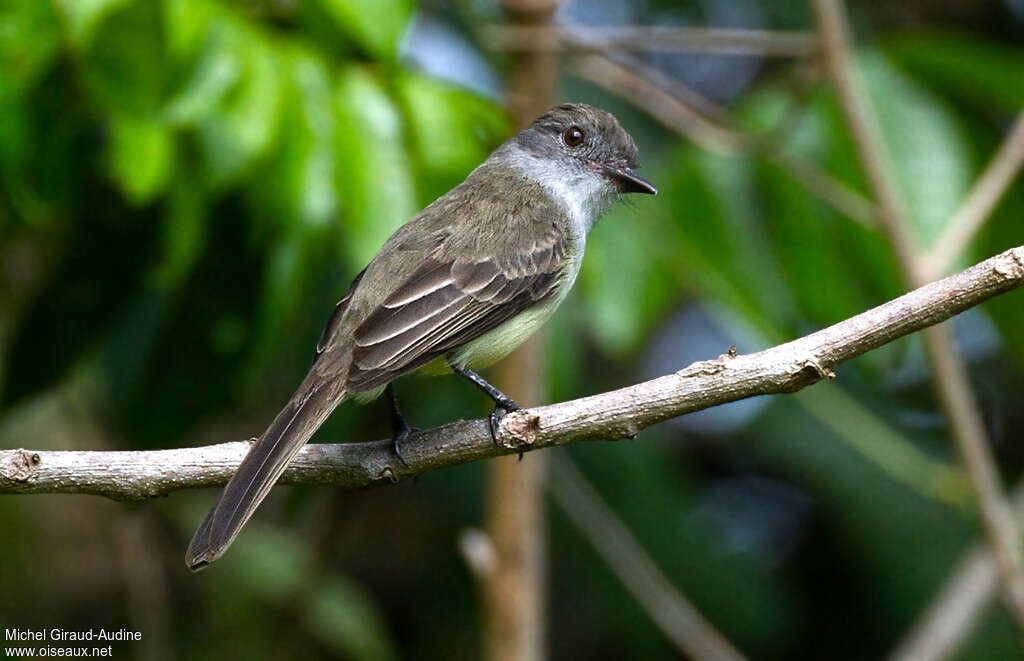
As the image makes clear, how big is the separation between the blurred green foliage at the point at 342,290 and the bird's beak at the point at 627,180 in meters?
0.13

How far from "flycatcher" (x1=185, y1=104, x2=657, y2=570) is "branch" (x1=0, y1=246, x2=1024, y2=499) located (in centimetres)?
9

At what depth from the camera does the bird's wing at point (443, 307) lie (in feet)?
10.8

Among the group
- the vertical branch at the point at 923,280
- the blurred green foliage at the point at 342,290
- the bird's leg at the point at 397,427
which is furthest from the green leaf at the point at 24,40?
the vertical branch at the point at 923,280

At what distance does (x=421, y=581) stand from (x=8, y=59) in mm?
3868

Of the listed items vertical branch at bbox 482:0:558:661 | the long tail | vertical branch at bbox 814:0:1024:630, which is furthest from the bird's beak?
the long tail

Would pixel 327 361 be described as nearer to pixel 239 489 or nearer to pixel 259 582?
pixel 239 489

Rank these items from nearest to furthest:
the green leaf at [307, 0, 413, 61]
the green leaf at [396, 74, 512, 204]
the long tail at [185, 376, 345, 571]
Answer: the long tail at [185, 376, 345, 571] → the green leaf at [307, 0, 413, 61] → the green leaf at [396, 74, 512, 204]

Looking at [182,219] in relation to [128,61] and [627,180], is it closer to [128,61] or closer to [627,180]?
[128,61]

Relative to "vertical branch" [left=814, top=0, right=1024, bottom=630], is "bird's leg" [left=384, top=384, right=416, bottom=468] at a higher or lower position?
lower

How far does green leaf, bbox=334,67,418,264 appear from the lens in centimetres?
333

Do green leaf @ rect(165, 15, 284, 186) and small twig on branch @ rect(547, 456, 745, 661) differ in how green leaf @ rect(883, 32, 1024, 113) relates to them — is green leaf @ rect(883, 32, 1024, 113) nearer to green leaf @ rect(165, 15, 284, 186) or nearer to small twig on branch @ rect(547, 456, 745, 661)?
small twig on branch @ rect(547, 456, 745, 661)

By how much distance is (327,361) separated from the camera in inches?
134

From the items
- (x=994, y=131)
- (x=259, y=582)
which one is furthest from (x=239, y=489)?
(x=994, y=131)

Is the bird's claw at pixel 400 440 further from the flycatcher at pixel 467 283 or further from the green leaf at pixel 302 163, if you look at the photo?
the green leaf at pixel 302 163
